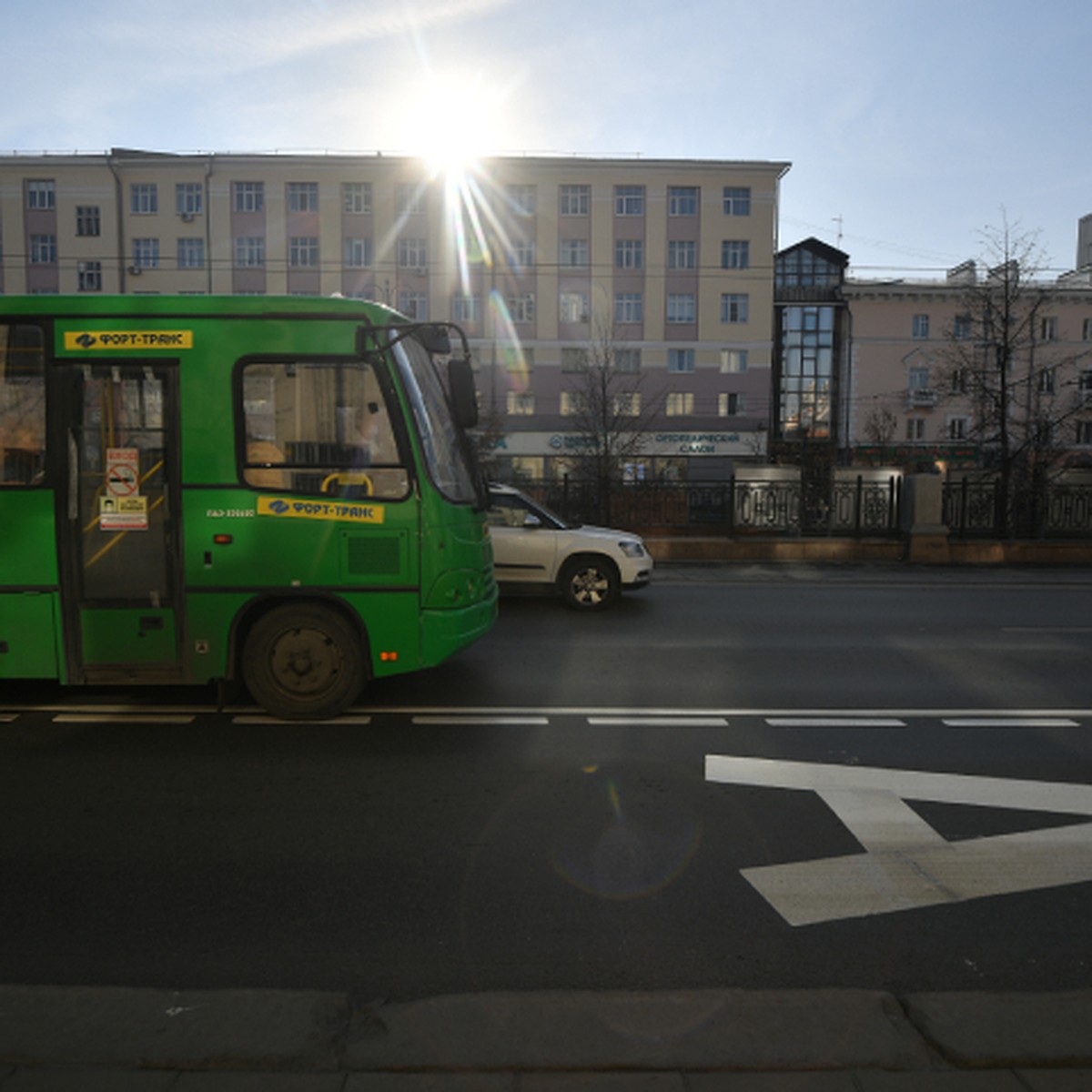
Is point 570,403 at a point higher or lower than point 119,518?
higher

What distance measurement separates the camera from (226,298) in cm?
650

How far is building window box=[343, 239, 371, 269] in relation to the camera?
4906 centimetres

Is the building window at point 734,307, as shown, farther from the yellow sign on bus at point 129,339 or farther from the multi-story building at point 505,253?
the yellow sign on bus at point 129,339

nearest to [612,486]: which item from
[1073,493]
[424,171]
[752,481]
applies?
[752,481]

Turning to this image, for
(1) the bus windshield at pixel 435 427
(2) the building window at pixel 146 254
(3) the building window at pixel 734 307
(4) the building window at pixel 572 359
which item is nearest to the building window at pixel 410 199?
(4) the building window at pixel 572 359

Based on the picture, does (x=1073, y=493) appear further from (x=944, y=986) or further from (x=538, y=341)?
(x=538, y=341)

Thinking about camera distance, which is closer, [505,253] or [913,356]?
[505,253]

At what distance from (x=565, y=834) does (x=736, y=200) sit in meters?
51.2

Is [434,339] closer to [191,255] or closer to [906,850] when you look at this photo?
[906,850]

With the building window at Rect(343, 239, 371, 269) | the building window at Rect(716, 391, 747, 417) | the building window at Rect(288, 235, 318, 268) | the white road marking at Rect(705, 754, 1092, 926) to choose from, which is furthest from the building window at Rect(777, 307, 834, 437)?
the white road marking at Rect(705, 754, 1092, 926)

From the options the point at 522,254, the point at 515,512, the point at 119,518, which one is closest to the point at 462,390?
the point at 119,518

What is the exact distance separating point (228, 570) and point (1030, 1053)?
549 cm

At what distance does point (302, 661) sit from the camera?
6.57m

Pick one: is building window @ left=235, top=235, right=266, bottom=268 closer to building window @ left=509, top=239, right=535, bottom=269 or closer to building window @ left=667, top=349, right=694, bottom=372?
building window @ left=509, top=239, right=535, bottom=269
